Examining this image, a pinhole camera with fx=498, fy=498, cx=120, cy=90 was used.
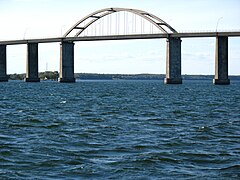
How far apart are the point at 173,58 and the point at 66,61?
30.5m

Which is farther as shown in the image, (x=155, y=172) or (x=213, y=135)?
(x=213, y=135)

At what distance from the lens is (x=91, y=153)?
15508 mm

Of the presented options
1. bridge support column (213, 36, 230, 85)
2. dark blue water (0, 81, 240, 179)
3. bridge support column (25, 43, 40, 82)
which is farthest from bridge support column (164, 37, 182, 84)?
dark blue water (0, 81, 240, 179)

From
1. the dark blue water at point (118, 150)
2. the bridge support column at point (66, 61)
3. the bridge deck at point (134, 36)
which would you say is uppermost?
the bridge deck at point (134, 36)

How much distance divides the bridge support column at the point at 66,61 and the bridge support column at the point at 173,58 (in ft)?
94.3

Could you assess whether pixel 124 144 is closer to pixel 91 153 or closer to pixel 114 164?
pixel 91 153

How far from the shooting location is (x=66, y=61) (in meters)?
129

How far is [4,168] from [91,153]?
9.91ft

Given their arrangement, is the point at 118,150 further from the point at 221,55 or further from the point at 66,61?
the point at 66,61

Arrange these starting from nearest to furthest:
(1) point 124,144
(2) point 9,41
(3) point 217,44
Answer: (1) point 124,144 → (3) point 217,44 → (2) point 9,41

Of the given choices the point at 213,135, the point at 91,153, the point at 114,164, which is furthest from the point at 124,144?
the point at 213,135

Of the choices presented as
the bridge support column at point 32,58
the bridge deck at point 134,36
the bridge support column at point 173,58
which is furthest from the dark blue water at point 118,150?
the bridge support column at point 32,58

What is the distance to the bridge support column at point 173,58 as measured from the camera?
11286 cm

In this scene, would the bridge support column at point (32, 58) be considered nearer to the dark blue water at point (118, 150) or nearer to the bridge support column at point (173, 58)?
the bridge support column at point (173, 58)
